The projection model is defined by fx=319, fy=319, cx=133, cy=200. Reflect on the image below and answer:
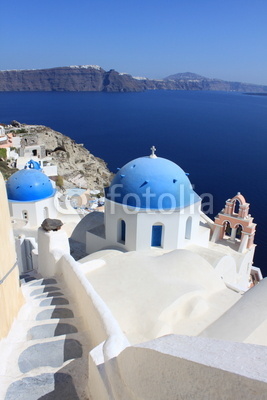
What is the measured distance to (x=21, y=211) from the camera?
1394cm

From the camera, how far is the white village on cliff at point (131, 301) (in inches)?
85.4

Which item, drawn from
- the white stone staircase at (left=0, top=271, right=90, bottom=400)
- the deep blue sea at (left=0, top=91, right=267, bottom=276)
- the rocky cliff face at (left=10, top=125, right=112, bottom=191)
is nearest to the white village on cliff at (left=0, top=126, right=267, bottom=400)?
the white stone staircase at (left=0, top=271, right=90, bottom=400)

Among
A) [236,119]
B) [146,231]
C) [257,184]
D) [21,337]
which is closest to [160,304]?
[21,337]

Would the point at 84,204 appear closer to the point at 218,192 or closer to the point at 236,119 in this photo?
the point at 218,192

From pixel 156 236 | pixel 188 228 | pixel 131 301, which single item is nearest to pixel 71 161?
pixel 188 228

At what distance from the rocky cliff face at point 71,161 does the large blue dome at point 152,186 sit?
25.5 metres

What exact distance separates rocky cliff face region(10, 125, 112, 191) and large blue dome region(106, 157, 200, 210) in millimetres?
25541

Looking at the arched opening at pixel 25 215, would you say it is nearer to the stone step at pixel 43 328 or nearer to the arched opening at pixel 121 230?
the arched opening at pixel 121 230

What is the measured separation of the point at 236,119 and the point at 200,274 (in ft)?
334

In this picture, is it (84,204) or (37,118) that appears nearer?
(84,204)

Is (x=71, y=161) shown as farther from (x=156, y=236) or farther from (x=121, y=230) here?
(x=156, y=236)

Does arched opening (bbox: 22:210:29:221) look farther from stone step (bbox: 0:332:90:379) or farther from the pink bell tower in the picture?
stone step (bbox: 0:332:90:379)

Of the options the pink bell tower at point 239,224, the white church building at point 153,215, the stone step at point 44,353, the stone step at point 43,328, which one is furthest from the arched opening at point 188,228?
the stone step at point 44,353

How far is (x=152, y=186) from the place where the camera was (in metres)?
10.7
